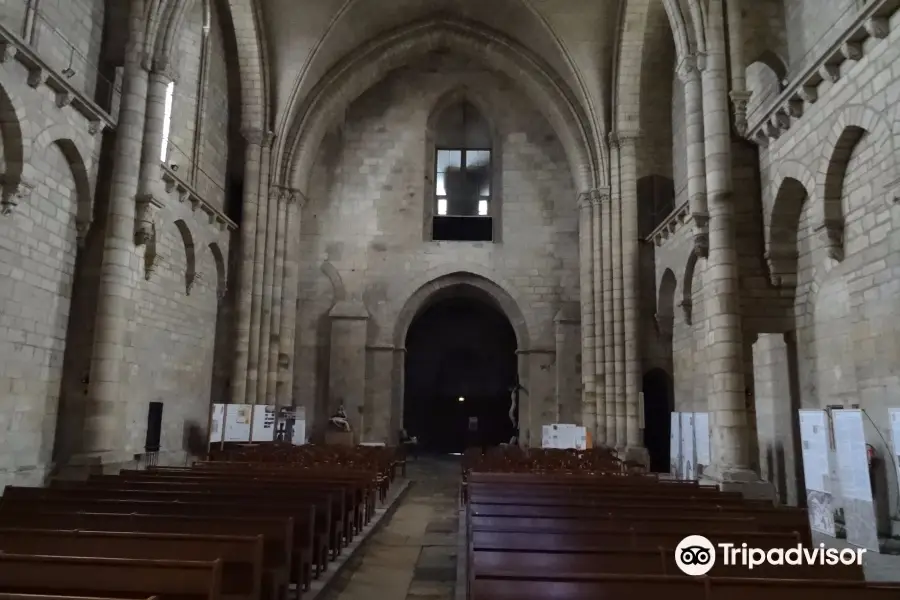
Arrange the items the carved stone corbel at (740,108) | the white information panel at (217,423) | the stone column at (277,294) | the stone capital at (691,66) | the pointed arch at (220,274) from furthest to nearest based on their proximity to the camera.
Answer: the stone column at (277,294), the pointed arch at (220,274), the white information panel at (217,423), the stone capital at (691,66), the carved stone corbel at (740,108)

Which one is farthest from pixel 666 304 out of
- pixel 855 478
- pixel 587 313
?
pixel 855 478

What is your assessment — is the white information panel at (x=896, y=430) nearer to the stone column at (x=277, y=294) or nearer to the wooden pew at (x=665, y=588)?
the wooden pew at (x=665, y=588)

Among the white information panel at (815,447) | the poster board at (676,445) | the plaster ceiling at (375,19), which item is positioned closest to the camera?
the white information panel at (815,447)

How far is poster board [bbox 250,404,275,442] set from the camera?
16047 millimetres

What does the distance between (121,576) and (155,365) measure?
10845mm

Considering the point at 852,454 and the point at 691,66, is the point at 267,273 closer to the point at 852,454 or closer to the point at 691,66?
the point at 691,66

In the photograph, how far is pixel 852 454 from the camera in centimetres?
749

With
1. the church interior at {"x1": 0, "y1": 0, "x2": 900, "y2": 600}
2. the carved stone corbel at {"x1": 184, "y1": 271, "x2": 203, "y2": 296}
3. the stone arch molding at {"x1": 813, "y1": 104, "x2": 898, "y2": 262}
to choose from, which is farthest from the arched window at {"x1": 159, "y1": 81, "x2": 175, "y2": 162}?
the stone arch molding at {"x1": 813, "y1": 104, "x2": 898, "y2": 262}

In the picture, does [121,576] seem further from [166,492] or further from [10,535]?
[166,492]

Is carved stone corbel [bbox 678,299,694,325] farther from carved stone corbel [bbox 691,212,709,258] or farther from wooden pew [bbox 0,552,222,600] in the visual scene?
wooden pew [bbox 0,552,222,600]

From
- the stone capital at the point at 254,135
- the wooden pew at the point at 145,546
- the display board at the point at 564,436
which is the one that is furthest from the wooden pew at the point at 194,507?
the stone capital at the point at 254,135

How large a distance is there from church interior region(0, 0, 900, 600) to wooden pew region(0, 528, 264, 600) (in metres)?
0.64

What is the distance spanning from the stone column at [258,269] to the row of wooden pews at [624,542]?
1062 cm

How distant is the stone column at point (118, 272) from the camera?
33.2ft
